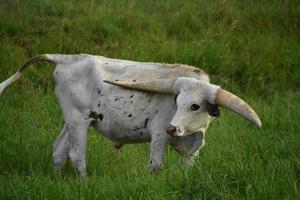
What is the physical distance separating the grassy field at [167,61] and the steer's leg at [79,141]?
142 mm

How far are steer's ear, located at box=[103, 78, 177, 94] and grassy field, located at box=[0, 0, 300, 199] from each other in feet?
2.25

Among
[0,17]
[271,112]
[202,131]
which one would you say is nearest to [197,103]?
[202,131]

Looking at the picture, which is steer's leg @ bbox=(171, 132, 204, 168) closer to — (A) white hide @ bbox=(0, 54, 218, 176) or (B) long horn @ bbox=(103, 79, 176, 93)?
(A) white hide @ bbox=(0, 54, 218, 176)

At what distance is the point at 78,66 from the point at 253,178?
7.48 feet

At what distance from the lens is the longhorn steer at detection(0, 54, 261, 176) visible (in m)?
6.09

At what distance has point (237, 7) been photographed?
13.2 m

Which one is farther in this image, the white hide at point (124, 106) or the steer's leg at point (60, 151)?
the steer's leg at point (60, 151)

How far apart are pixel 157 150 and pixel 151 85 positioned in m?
0.60

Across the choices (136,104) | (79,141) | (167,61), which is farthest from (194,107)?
(167,61)

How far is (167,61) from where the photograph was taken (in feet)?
36.1

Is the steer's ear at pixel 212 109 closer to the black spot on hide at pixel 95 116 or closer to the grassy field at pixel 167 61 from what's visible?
the grassy field at pixel 167 61

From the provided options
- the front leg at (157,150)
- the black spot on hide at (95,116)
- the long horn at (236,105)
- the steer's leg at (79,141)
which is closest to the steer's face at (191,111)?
the long horn at (236,105)

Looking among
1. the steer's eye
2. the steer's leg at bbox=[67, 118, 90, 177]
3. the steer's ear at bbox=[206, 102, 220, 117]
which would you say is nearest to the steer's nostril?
the steer's eye

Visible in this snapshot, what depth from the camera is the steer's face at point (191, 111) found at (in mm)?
5988
